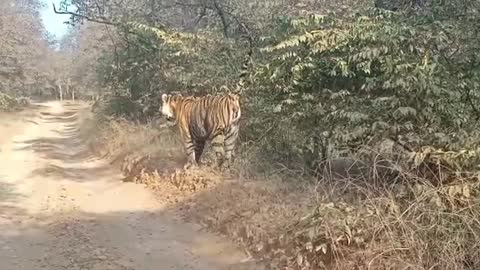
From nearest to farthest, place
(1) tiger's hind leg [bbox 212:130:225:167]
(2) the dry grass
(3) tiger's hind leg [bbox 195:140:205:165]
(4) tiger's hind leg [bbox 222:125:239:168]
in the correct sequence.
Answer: (2) the dry grass < (4) tiger's hind leg [bbox 222:125:239:168] < (1) tiger's hind leg [bbox 212:130:225:167] < (3) tiger's hind leg [bbox 195:140:205:165]

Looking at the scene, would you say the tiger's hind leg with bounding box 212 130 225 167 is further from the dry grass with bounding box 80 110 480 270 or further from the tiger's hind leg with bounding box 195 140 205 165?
the dry grass with bounding box 80 110 480 270

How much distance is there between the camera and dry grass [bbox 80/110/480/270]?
4.92 meters

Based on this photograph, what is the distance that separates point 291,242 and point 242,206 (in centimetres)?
185

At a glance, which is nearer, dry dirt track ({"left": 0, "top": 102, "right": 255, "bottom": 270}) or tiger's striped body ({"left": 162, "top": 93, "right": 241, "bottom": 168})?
dry dirt track ({"left": 0, "top": 102, "right": 255, "bottom": 270})

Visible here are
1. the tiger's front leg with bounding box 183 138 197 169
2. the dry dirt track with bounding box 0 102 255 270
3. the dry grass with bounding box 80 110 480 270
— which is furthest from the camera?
the tiger's front leg with bounding box 183 138 197 169

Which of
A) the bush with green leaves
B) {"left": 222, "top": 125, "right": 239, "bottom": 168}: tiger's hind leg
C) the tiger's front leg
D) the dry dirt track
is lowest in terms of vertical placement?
the dry dirt track

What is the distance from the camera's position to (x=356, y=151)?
6.89 m

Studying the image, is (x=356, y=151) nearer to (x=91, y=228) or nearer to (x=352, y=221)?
(x=352, y=221)

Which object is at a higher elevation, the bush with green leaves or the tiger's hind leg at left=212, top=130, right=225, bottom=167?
the bush with green leaves

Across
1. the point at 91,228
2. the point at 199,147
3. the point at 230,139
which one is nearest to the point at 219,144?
the point at 230,139

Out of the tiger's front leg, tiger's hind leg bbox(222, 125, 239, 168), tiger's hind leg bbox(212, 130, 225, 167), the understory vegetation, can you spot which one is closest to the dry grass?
the understory vegetation

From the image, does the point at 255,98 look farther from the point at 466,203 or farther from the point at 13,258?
the point at 466,203

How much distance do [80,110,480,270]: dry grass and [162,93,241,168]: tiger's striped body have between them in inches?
84.7

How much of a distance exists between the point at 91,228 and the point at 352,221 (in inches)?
161
